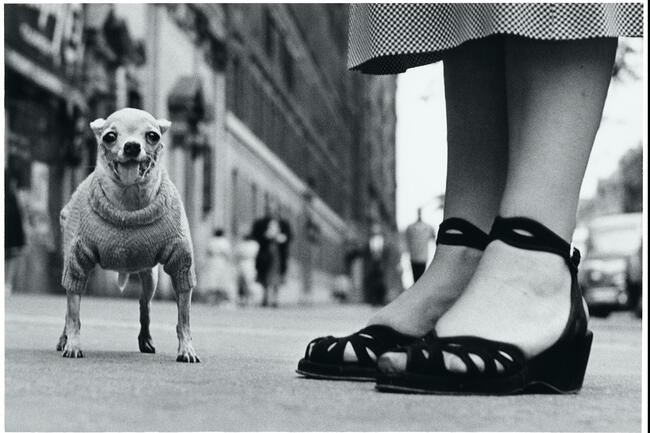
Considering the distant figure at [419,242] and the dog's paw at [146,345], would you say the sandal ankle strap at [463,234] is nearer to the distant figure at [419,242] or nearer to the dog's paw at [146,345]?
the dog's paw at [146,345]

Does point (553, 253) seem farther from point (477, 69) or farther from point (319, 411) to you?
point (319, 411)

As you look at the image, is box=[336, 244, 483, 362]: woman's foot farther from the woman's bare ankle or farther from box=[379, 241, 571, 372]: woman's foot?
box=[379, 241, 571, 372]: woman's foot

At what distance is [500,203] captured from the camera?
2488mm

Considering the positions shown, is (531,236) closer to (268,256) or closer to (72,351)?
(72,351)

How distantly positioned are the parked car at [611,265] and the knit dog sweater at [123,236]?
15.9m

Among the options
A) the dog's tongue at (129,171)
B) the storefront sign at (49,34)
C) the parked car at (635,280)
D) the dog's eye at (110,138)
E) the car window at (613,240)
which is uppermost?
the storefront sign at (49,34)

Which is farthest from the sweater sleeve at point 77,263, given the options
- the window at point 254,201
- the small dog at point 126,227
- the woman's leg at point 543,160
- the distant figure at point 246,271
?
the window at point 254,201

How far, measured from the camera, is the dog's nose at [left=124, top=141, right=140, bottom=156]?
2447mm

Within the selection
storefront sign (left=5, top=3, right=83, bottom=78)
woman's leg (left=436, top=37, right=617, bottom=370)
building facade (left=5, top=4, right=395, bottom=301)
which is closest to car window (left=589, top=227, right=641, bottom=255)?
building facade (left=5, top=4, right=395, bottom=301)

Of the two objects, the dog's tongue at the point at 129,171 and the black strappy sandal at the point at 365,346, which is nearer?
the black strappy sandal at the point at 365,346

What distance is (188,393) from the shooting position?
187 centimetres

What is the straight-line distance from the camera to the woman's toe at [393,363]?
6.60 feet

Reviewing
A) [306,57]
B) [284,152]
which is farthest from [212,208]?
[306,57]

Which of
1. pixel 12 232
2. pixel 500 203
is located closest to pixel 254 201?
pixel 12 232
